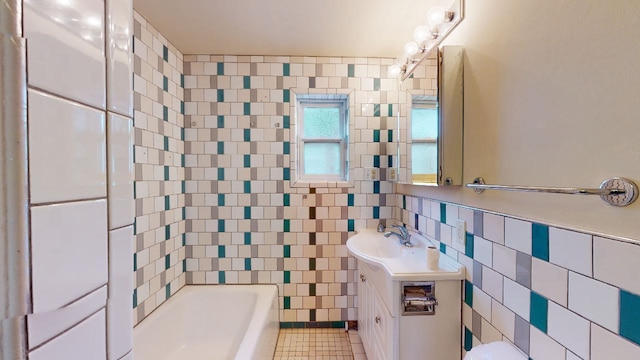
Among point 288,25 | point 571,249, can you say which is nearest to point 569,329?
point 571,249

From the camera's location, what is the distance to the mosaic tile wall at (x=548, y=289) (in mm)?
634

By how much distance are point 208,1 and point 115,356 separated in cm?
176

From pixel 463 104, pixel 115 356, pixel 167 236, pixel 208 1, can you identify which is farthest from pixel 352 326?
pixel 208 1

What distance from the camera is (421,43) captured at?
157cm

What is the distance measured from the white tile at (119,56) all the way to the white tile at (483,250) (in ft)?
4.03

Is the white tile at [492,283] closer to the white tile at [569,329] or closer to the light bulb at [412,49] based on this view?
the white tile at [569,329]

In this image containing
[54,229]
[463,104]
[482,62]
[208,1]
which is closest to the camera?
[54,229]

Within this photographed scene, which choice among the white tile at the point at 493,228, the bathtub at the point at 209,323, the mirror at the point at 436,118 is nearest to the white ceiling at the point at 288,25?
the mirror at the point at 436,118

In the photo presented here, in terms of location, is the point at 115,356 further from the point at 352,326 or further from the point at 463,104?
the point at 352,326

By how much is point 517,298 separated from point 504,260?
129 mm

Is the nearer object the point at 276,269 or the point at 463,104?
the point at 463,104

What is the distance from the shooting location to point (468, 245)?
1198mm

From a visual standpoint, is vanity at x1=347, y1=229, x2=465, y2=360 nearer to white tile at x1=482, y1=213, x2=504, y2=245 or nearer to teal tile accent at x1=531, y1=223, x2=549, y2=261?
white tile at x1=482, y1=213, x2=504, y2=245

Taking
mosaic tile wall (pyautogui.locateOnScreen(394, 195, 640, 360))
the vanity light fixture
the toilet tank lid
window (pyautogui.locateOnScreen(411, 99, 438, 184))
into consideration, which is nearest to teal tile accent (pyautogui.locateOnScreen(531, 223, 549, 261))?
mosaic tile wall (pyautogui.locateOnScreen(394, 195, 640, 360))
